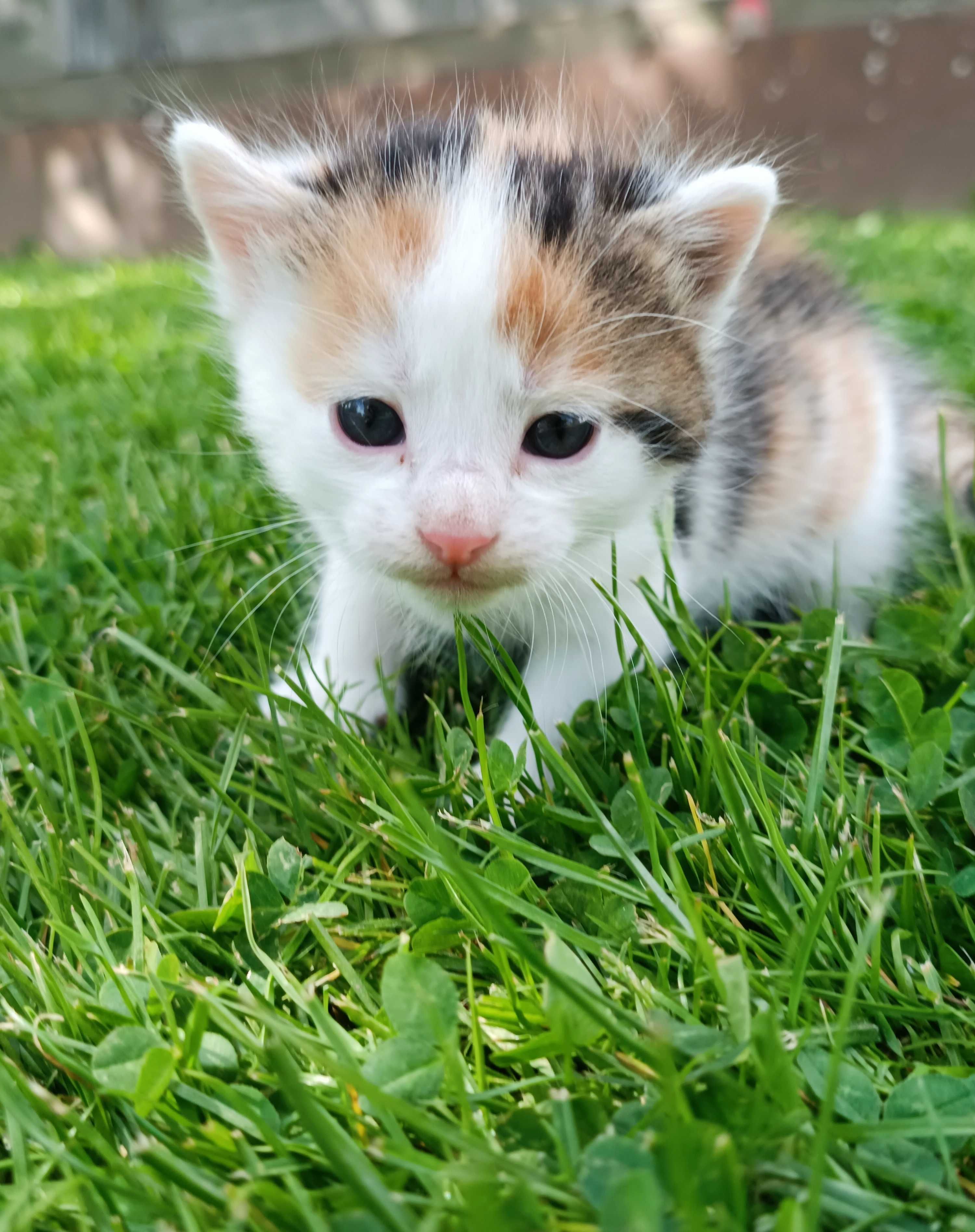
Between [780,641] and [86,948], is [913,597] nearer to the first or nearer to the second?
[780,641]

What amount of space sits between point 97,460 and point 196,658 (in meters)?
1.04

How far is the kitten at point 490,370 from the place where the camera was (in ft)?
3.29

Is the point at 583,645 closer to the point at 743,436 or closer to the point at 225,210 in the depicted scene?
the point at 743,436

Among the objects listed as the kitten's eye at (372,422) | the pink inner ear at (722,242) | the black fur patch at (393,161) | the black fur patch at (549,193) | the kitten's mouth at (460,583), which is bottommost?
the kitten's mouth at (460,583)

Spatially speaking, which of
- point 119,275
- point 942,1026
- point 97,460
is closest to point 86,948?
point 942,1026

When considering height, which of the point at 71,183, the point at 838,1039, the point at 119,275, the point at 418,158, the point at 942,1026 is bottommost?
the point at 942,1026

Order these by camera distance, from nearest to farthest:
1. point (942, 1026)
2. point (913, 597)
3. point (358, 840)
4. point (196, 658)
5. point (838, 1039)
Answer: point (838, 1039)
point (942, 1026)
point (358, 840)
point (196, 658)
point (913, 597)

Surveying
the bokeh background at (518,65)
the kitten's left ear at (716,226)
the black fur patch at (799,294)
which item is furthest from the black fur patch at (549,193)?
the bokeh background at (518,65)

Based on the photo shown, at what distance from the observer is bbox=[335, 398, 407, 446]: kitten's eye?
1.05 meters

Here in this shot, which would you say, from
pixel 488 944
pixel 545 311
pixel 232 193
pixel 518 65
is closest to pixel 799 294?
pixel 545 311

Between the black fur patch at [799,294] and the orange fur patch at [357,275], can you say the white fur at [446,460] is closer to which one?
the orange fur patch at [357,275]

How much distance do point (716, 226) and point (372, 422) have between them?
0.49 metres

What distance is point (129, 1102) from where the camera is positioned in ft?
2.30

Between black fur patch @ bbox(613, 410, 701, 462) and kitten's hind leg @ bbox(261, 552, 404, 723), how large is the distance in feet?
1.30
